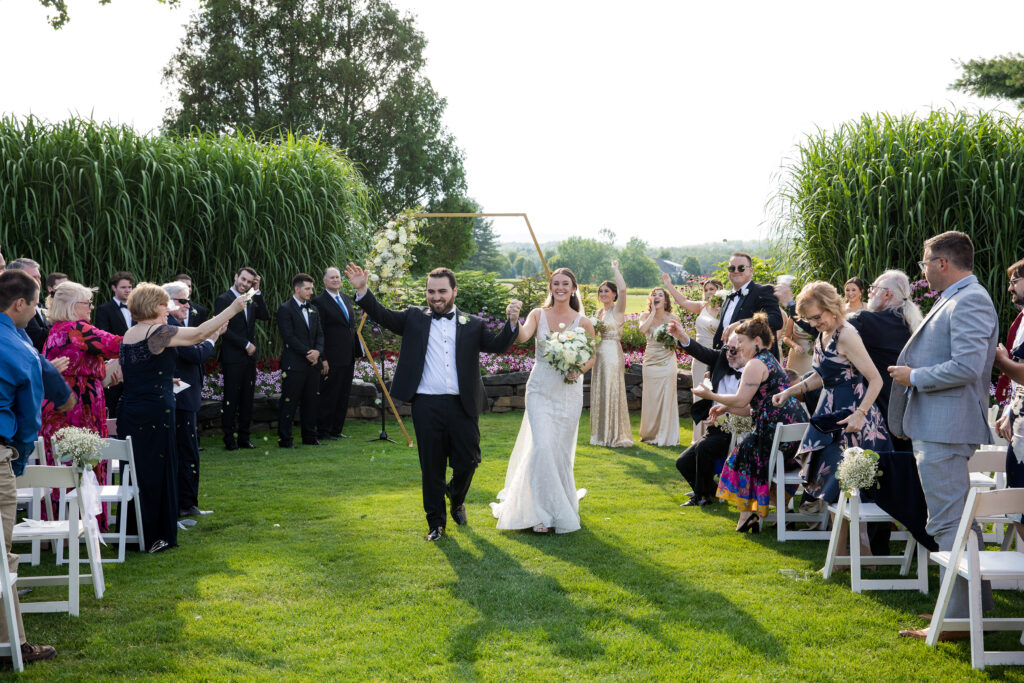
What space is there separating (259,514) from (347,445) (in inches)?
143

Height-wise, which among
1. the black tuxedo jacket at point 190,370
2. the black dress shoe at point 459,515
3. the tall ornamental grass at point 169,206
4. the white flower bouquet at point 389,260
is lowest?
the black dress shoe at point 459,515

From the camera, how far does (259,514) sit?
279 inches

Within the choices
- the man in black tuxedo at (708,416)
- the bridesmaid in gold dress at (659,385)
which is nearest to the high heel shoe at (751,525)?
the man in black tuxedo at (708,416)

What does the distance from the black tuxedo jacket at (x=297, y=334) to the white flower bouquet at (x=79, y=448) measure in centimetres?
587

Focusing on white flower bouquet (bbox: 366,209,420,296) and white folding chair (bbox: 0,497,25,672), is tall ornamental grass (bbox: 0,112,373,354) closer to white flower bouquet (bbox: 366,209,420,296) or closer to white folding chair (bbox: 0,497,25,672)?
white flower bouquet (bbox: 366,209,420,296)

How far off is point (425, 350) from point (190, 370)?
2.54 metres

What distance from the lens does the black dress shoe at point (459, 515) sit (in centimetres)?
668

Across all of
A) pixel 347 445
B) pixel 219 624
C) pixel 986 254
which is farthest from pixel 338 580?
pixel 986 254

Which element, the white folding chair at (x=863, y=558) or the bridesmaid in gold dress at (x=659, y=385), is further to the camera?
the bridesmaid in gold dress at (x=659, y=385)

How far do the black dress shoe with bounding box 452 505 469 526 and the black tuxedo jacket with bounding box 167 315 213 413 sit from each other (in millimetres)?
2412

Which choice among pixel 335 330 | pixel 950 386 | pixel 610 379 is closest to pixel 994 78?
pixel 610 379

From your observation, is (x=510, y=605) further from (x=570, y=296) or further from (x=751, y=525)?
(x=570, y=296)

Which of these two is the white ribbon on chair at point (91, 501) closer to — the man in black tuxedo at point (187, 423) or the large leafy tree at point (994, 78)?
the man in black tuxedo at point (187, 423)

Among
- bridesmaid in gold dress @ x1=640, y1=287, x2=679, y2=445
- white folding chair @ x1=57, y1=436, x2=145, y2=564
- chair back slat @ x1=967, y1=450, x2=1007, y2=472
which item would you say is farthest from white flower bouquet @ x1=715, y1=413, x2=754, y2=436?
white folding chair @ x1=57, y1=436, x2=145, y2=564
